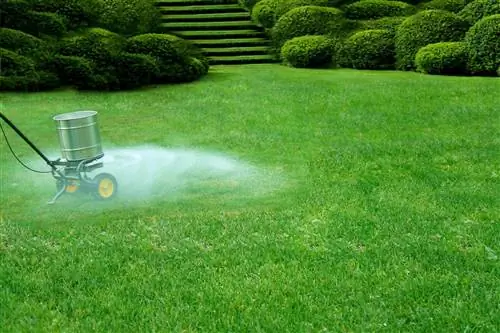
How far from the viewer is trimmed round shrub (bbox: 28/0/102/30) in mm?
13023

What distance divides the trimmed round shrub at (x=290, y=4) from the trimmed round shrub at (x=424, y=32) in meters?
3.01

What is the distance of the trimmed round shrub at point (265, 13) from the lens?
15.2 metres

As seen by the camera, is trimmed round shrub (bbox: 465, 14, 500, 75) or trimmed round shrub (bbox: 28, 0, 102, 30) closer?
trimmed round shrub (bbox: 465, 14, 500, 75)

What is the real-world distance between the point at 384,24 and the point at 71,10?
7193mm

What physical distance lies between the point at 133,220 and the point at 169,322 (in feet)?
5.41

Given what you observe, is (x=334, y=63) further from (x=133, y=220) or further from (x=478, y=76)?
(x=133, y=220)

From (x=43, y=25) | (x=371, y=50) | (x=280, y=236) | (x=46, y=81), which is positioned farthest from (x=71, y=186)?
(x=371, y=50)

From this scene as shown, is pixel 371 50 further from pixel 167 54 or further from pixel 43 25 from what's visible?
pixel 43 25

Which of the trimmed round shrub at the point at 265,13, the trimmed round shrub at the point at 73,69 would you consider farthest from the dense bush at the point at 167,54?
the trimmed round shrub at the point at 265,13

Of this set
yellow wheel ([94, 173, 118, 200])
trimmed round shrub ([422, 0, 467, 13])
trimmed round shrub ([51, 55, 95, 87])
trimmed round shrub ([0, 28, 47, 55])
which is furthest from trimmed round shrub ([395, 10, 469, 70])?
yellow wheel ([94, 173, 118, 200])

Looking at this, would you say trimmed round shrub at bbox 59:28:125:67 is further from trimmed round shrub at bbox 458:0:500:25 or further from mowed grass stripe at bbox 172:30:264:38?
trimmed round shrub at bbox 458:0:500:25

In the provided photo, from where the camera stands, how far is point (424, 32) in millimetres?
12656

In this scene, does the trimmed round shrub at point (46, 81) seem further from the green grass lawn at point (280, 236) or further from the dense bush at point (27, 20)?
the green grass lawn at point (280, 236)

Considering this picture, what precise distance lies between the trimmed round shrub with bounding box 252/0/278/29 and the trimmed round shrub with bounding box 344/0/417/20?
1.99 m
